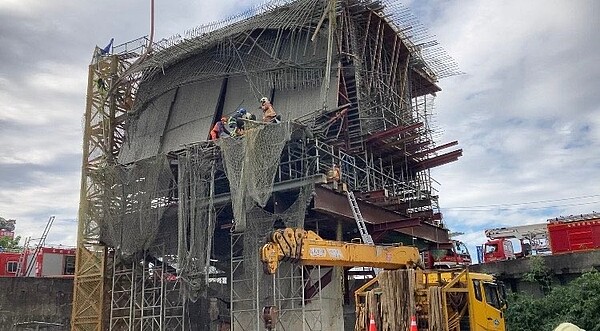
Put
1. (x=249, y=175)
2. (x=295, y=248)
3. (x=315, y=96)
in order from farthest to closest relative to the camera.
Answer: (x=315, y=96)
(x=249, y=175)
(x=295, y=248)

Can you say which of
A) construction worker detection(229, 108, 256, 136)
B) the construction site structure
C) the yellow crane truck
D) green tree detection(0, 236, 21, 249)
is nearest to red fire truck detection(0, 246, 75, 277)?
the construction site structure

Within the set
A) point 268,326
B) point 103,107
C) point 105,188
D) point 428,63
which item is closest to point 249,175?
point 268,326

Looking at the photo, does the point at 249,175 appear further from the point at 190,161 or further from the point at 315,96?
the point at 315,96

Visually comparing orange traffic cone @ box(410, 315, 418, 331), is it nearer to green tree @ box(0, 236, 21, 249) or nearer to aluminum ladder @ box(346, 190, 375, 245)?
aluminum ladder @ box(346, 190, 375, 245)

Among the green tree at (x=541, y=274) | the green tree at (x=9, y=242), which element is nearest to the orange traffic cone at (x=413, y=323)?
the green tree at (x=541, y=274)

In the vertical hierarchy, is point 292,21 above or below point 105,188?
above

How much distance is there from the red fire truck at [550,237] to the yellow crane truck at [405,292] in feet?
45.4

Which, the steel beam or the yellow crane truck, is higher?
the steel beam

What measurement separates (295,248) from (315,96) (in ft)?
48.8

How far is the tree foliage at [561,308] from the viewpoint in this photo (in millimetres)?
18462

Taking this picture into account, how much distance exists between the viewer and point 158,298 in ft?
85.6

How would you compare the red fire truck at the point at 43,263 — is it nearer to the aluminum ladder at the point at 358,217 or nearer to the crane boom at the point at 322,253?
the aluminum ladder at the point at 358,217

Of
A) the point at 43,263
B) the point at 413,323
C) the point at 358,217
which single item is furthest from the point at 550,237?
the point at 43,263

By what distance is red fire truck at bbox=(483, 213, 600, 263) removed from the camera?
81.9 ft
